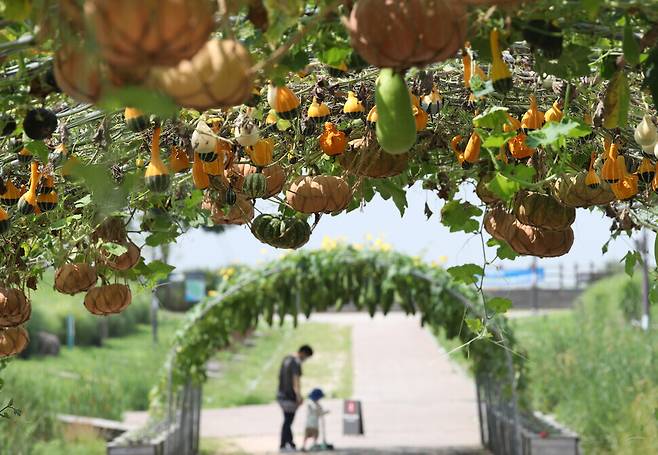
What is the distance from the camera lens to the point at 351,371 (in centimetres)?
2109

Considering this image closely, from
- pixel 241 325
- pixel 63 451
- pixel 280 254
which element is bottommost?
pixel 63 451

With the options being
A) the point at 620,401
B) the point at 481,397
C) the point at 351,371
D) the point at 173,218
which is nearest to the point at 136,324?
the point at 351,371

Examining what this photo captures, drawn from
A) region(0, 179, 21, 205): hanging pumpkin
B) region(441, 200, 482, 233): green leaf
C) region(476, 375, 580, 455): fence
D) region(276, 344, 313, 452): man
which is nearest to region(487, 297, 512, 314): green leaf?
region(441, 200, 482, 233): green leaf

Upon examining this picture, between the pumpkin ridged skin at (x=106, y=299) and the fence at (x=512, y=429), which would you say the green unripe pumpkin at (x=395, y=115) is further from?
the fence at (x=512, y=429)

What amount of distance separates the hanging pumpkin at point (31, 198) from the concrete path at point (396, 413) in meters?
7.84

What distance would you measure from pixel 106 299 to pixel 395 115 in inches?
93.0

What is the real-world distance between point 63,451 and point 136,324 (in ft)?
65.4

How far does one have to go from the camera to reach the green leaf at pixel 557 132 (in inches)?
93.0

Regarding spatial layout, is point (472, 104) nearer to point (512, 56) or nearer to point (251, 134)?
point (512, 56)

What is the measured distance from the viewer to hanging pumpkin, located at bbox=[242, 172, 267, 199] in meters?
3.45

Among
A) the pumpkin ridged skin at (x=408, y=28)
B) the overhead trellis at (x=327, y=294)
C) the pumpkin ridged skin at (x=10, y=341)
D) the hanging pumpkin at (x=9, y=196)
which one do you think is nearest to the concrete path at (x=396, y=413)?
the overhead trellis at (x=327, y=294)

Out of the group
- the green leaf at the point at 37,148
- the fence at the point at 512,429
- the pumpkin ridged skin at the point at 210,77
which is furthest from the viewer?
the fence at the point at 512,429

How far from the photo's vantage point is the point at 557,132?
2.38 meters

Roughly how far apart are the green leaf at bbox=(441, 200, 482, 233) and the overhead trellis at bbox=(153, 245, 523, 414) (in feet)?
16.4
